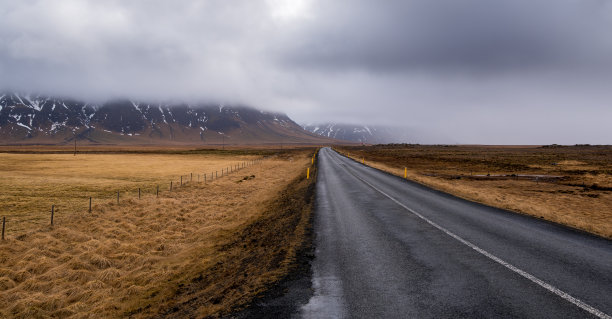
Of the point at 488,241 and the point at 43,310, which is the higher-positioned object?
the point at 488,241

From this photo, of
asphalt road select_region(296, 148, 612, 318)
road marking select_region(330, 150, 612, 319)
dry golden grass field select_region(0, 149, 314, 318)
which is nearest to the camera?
road marking select_region(330, 150, 612, 319)

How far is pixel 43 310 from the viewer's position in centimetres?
721

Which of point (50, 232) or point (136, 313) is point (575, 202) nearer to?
point (136, 313)

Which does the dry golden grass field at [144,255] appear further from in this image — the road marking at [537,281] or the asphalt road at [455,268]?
the road marking at [537,281]

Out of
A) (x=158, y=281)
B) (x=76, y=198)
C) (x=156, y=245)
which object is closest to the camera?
(x=158, y=281)

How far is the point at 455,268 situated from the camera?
693cm

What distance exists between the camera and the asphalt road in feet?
16.8

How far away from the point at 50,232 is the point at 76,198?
1059cm

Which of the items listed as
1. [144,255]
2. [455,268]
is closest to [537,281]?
[455,268]

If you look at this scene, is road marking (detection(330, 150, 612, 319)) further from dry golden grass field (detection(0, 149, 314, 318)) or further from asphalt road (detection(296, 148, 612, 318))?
dry golden grass field (detection(0, 149, 314, 318))

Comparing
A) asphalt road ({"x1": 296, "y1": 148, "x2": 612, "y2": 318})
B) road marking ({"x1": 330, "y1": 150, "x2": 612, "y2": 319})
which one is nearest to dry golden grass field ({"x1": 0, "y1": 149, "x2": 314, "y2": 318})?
asphalt road ({"x1": 296, "y1": 148, "x2": 612, "y2": 318})

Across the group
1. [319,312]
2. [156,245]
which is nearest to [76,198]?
[156,245]

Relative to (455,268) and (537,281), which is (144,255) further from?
(537,281)

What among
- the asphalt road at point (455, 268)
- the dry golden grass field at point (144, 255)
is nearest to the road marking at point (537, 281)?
the asphalt road at point (455, 268)
